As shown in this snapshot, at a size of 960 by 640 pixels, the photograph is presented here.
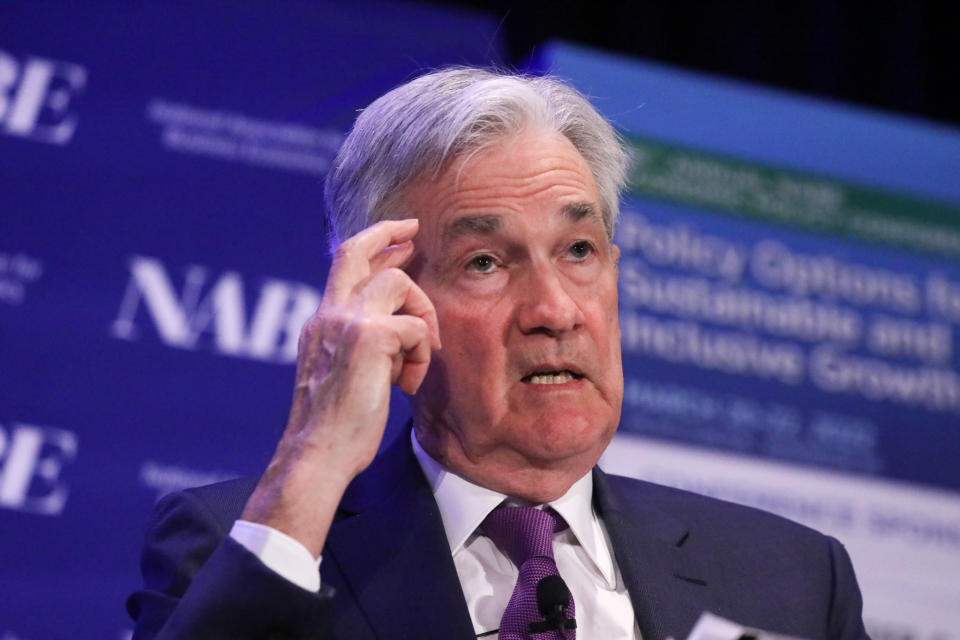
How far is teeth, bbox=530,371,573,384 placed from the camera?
185 cm

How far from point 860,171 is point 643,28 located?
934mm

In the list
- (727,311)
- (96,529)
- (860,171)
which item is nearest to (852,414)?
(727,311)

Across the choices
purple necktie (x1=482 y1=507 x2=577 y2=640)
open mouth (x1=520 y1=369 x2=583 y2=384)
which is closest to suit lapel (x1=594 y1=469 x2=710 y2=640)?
purple necktie (x1=482 y1=507 x2=577 y2=640)

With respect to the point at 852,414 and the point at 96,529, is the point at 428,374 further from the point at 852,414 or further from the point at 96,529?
the point at 852,414

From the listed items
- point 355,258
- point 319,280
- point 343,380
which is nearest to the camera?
point 343,380

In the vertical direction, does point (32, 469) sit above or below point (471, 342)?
below

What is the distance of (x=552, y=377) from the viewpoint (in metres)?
1.86

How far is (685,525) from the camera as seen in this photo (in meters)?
2.08

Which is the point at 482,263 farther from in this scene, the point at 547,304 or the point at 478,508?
the point at 478,508

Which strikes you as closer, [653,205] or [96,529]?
[96,529]

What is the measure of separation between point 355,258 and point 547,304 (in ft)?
1.06

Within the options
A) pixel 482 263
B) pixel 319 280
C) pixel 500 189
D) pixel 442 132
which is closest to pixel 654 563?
pixel 482 263

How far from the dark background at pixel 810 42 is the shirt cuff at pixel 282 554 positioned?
2.85m

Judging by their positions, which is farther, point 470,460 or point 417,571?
point 470,460
